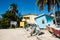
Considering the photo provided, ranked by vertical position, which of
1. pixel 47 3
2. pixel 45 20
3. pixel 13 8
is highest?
pixel 13 8

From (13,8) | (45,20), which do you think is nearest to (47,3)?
(45,20)

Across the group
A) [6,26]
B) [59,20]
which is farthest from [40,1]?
[6,26]

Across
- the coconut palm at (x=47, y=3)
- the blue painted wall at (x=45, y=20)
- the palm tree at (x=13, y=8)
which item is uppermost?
the palm tree at (x=13, y=8)

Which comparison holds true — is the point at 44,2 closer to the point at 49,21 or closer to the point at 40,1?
the point at 40,1

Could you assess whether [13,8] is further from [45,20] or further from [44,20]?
[45,20]

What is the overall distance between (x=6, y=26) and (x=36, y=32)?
29400 mm

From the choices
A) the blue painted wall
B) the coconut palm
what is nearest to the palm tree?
the blue painted wall

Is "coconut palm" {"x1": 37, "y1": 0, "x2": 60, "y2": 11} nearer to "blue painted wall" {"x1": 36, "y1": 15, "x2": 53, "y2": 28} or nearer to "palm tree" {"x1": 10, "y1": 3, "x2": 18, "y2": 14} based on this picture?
"blue painted wall" {"x1": 36, "y1": 15, "x2": 53, "y2": 28}

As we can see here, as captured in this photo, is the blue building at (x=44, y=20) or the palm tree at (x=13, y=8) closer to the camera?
the blue building at (x=44, y=20)

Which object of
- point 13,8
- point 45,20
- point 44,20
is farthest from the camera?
point 13,8

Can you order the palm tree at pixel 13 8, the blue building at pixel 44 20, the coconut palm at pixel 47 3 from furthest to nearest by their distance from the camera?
the palm tree at pixel 13 8, the blue building at pixel 44 20, the coconut palm at pixel 47 3

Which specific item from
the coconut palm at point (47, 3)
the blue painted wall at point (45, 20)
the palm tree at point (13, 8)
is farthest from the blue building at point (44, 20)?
the palm tree at point (13, 8)

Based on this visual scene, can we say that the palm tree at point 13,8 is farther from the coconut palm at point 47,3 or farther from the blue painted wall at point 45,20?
the coconut palm at point 47,3

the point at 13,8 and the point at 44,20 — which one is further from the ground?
the point at 13,8
